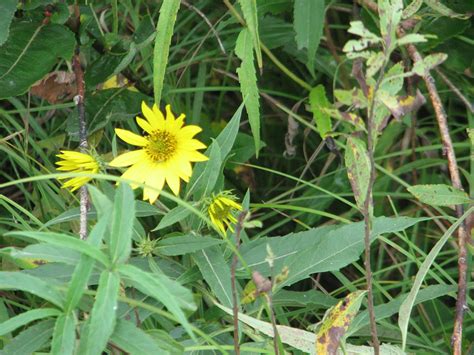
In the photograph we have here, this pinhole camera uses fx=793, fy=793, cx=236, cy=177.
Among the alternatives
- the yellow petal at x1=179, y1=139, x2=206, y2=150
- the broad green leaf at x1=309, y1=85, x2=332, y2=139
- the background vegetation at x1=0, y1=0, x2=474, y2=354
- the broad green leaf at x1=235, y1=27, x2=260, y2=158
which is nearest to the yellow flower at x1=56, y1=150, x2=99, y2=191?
the background vegetation at x1=0, y1=0, x2=474, y2=354

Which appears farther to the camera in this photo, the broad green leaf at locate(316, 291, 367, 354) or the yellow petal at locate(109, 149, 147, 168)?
the yellow petal at locate(109, 149, 147, 168)

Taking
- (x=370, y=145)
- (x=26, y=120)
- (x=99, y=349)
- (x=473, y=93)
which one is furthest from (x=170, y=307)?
(x=473, y=93)

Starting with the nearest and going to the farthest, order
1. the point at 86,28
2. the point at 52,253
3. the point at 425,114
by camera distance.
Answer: the point at 52,253
the point at 86,28
the point at 425,114

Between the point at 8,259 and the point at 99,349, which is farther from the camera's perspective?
the point at 8,259

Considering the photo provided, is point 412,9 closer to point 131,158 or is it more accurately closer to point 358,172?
point 358,172

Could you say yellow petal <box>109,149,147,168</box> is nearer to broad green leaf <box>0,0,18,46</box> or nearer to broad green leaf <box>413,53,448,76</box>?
broad green leaf <box>0,0,18,46</box>

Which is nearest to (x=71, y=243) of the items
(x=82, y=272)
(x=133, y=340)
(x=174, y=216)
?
(x=82, y=272)

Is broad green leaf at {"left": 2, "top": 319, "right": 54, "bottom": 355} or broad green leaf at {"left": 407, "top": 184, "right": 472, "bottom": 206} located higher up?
broad green leaf at {"left": 407, "top": 184, "right": 472, "bottom": 206}

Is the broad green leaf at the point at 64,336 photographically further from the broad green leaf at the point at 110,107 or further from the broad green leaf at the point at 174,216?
the broad green leaf at the point at 110,107

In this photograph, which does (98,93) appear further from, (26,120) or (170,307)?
(170,307)
